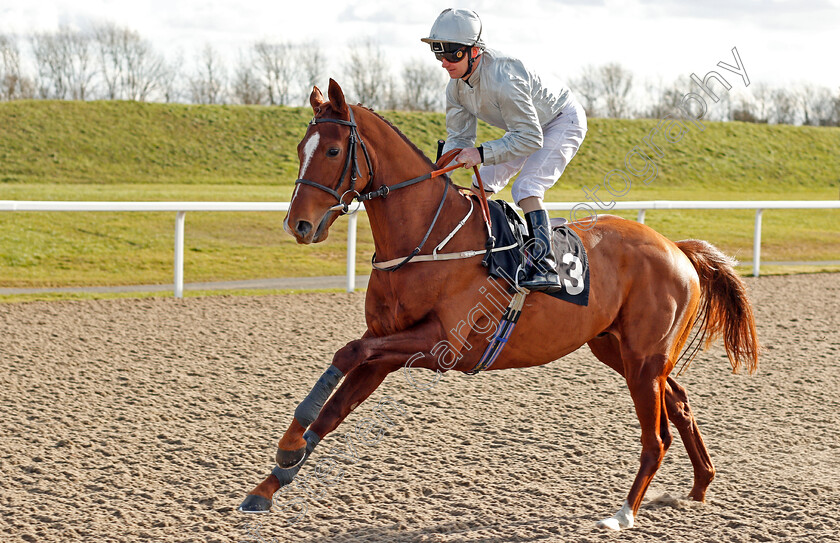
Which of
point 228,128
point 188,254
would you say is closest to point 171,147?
point 228,128

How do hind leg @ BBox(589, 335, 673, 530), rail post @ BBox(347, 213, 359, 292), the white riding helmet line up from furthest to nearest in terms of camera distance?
rail post @ BBox(347, 213, 359, 292), hind leg @ BBox(589, 335, 673, 530), the white riding helmet

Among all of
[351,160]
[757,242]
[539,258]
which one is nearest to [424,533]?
[539,258]

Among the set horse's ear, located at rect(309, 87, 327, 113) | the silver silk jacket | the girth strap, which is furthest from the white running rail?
horse's ear, located at rect(309, 87, 327, 113)

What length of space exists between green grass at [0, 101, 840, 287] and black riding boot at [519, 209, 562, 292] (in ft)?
28.3

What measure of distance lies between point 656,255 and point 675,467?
1193mm

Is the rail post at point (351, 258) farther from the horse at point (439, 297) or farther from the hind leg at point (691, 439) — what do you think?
the hind leg at point (691, 439)

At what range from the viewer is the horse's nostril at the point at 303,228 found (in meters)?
3.19

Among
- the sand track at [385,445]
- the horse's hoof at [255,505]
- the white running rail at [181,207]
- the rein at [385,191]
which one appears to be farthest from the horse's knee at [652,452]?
the white running rail at [181,207]

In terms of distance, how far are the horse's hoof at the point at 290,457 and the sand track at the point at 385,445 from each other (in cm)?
31

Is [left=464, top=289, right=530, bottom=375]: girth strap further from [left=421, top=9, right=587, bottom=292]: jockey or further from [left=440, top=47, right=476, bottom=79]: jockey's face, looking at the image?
[left=440, top=47, right=476, bottom=79]: jockey's face

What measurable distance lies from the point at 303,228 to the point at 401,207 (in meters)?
0.55

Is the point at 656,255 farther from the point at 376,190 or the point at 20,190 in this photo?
the point at 20,190

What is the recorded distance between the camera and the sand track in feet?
11.8

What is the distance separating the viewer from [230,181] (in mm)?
28297
